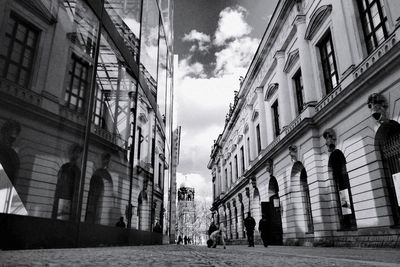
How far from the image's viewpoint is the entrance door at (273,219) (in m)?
18.3

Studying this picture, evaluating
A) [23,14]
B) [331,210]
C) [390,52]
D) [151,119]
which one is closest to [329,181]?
[331,210]

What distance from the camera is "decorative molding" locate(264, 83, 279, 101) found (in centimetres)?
2102

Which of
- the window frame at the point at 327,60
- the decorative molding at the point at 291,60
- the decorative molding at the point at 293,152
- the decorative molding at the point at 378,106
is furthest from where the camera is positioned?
the decorative molding at the point at 291,60

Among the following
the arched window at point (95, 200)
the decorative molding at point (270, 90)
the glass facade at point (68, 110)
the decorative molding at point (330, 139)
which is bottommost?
the arched window at point (95, 200)

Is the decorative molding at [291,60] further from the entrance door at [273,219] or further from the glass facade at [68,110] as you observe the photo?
the glass facade at [68,110]

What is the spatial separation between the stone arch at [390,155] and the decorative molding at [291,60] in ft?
28.1

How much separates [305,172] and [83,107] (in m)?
14.3

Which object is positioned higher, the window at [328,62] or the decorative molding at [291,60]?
the decorative molding at [291,60]

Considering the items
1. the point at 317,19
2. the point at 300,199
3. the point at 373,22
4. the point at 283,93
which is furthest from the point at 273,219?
the point at 373,22

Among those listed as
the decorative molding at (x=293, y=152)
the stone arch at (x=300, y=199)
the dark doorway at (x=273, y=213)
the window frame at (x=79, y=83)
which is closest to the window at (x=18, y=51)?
the window frame at (x=79, y=83)

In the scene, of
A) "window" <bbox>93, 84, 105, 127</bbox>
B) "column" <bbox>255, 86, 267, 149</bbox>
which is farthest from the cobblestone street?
"column" <bbox>255, 86, 267, 149</bbox>

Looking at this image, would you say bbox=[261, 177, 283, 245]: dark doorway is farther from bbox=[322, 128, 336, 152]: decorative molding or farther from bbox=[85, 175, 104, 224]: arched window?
bbox=[85, 175, 104, 224]: arched window

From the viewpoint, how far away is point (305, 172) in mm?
16484

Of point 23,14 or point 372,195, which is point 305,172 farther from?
point 23,14
